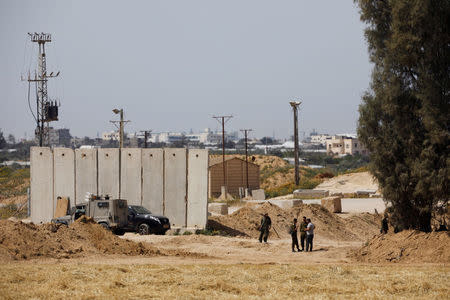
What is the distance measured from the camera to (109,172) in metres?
36.0

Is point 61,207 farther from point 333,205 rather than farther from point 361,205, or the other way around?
point 361,205

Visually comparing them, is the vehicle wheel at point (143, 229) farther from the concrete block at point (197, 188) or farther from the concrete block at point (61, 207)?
the concrete block at point (61, 207)

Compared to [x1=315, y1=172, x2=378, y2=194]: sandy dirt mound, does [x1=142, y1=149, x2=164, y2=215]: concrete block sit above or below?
above

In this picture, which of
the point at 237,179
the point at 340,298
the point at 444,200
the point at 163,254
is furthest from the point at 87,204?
the point at 237,179

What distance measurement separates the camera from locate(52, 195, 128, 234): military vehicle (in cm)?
3109

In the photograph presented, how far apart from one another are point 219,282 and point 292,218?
68.4 feet

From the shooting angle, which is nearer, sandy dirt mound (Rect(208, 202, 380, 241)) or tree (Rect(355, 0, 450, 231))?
tree (Rect(355, 0, 450, 231))

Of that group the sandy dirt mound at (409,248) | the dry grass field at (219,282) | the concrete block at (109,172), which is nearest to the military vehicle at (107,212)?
the concrete block at (109,172)

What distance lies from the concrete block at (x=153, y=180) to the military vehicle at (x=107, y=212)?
3290mm

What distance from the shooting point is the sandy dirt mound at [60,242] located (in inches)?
920

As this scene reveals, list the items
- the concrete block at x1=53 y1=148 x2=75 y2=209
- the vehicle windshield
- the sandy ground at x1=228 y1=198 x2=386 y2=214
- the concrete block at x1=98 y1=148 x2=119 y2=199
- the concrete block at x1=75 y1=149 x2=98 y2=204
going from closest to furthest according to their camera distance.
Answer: the vehicle windshield → the concrete block at x1=98 y1=148 x2=119 y2=199 → the concrete block at x1=75 y1=149 x2=98 y2=204 → the concrete block at x1=53 y1=148 x2=75 y2=209 → the sandy ground at x1=228 y1=198 x2=386 y2=214

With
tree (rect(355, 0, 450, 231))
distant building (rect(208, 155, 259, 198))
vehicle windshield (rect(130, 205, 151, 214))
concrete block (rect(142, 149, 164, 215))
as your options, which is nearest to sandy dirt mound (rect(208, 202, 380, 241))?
concrete block (rect(142, 149, 164, 215))

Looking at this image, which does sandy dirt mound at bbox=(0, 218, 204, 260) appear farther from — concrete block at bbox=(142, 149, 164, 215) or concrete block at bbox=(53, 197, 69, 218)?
concrete block at bbox=(53, 197, 69, 218)

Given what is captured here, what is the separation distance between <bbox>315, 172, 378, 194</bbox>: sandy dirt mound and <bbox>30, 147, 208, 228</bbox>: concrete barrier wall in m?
33.8
